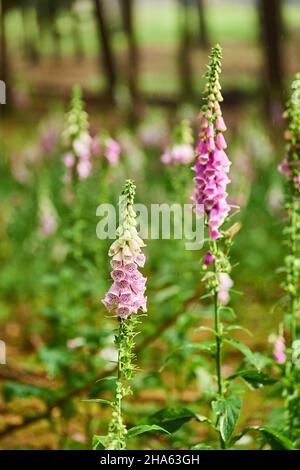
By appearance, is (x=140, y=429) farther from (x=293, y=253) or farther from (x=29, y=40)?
(x=29, y=40)

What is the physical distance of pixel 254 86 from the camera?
100 ft

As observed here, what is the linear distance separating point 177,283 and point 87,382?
0.88 meters

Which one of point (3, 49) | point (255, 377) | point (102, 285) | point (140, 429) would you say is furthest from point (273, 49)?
point (140, 429)

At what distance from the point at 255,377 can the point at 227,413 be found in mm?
248

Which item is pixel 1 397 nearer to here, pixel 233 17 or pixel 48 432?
pixel 48 432

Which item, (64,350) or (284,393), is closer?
(284,393)

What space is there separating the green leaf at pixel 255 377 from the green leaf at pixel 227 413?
0.11 metres

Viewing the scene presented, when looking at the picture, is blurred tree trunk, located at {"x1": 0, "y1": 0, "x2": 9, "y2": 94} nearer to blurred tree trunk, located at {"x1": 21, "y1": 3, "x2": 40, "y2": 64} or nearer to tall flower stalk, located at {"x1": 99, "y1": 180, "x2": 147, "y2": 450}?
blurred tree trunk, located at {"x1": 21, "y1": 3, "x2": 40, "y2": 64}

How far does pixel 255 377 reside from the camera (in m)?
3.21

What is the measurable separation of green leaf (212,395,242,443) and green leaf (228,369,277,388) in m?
0.11

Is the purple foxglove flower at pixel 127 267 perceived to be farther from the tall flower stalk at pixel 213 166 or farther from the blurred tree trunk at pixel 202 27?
the blurred tree trunk at pixel 202 27

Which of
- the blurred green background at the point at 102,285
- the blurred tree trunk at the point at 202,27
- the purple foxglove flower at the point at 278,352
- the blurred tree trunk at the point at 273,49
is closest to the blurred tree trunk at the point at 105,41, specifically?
the blurred green background at the point at 102,285

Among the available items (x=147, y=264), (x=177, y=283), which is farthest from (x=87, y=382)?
(x=147, y=264)

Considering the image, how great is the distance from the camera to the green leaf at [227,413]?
9.79 ft
